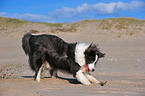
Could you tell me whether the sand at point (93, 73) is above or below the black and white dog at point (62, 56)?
below

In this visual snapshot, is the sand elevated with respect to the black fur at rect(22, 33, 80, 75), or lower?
lower

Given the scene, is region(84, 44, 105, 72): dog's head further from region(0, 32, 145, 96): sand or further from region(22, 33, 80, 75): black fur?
region(0, 32, 145, 96): sand

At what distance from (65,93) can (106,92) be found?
108 centimetres

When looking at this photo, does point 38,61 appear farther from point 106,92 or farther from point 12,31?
point 12,31

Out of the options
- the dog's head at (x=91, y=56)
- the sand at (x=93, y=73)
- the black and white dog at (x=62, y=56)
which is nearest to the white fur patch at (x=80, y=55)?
the black and white dog at (x=62, y=56)

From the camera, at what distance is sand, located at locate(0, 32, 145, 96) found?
233 inches

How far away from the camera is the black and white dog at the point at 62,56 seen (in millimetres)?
7381

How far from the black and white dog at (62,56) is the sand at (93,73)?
0.47m

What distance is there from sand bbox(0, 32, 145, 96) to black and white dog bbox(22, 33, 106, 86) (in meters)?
0.47

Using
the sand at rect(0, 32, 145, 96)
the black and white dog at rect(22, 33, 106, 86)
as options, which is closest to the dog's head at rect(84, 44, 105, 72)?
the black and white dog at rect(22, 33, 106, 86)

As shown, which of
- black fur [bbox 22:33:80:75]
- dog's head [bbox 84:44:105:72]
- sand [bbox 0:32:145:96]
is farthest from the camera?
black fur [bbox 22:33:80:75]

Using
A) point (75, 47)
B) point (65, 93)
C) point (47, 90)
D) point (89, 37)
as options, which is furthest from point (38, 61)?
point (89, 37)

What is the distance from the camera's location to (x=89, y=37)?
25938mm

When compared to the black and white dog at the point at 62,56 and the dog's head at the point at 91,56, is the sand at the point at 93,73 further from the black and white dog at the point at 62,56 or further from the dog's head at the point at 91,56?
the dog's head at the point at 91,56
